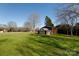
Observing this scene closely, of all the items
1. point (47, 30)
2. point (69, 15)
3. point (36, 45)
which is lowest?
point (36, 45)

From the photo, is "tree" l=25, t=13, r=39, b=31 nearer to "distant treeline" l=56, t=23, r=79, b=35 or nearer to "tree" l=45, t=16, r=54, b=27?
"tree" l=45, t=16, r=54, b=27

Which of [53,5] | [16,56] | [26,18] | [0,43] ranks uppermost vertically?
[53,5]

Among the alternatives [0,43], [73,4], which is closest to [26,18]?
[0,43]

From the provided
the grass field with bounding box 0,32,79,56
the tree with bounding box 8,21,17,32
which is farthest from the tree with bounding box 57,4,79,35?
the tree with bounding box 8,21,17,32

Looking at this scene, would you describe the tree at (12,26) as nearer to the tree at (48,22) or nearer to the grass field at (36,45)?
the grass field at (36,45)

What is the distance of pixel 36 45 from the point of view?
1.77 m

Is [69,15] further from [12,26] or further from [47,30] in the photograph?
[12,26]

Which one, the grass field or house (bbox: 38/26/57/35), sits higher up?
house (bbox: 38/26/57/35)

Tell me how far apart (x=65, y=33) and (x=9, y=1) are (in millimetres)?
561

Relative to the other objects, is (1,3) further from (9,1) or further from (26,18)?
(26,18)

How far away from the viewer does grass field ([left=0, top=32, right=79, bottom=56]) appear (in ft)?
5.75

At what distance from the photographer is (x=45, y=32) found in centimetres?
182

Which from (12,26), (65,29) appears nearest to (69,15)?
Result: (65,29)

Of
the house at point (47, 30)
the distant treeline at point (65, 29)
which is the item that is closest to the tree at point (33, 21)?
the house at point (47, 30)
